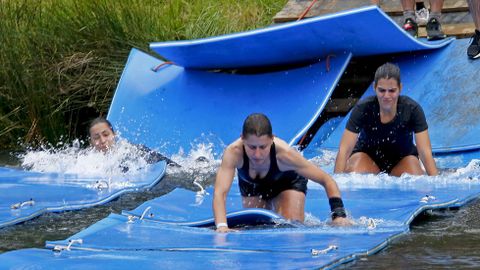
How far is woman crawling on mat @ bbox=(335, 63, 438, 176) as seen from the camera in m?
8.05

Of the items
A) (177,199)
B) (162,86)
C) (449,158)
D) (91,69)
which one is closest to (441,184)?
(449,158)

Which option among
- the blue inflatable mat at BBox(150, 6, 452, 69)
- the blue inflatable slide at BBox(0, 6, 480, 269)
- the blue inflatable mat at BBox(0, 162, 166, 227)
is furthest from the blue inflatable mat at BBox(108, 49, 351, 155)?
the blue inflatable mat at BBox(0, 162, 166, 227)

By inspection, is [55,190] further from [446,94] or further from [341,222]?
[446,94]

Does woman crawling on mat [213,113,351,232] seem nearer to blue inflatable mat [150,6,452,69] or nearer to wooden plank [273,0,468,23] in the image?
blue inflatable mat [150,6,452,69]

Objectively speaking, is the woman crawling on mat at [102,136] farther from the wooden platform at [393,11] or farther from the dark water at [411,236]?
the wooden platform at [393,11]

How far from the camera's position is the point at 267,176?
263 inches

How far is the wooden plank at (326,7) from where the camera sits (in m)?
11.7

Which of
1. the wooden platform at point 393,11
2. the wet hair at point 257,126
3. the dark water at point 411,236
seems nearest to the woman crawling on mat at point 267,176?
the wet hair at point 257,126

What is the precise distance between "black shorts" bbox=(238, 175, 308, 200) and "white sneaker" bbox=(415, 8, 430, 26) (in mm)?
4890

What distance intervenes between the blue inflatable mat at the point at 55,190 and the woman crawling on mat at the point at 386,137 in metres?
1.73

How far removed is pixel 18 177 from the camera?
356 inches

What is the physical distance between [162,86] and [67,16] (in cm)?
158

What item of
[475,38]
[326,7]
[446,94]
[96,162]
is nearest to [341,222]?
[96,162]

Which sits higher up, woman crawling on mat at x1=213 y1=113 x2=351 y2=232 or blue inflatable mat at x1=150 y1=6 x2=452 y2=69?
blue inflatable mat at x1=150 y1=6 x2=452 y2=69
